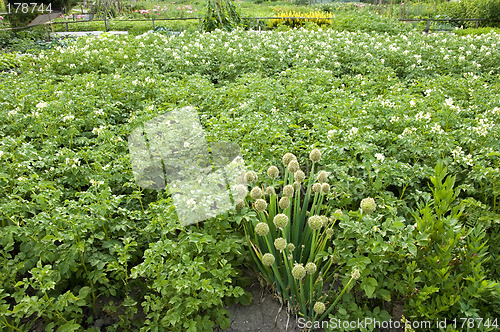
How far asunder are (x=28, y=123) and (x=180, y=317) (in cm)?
322

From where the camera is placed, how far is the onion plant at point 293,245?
2.16 meters

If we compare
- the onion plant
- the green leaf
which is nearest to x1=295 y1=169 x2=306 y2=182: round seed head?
the onion plant

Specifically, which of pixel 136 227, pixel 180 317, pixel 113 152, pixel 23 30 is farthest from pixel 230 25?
pixel 180 317

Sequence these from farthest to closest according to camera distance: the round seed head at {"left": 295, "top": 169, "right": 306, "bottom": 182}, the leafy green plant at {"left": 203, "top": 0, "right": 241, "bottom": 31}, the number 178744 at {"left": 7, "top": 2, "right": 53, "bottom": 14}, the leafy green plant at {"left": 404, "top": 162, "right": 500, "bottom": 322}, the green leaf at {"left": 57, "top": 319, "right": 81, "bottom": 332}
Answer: the number 178744 at {"left": 7, "top": 2, "right": 53, "bottom": 14} < the leafy green plant at {"left": 203, "top": 0, "right": 241, "bottom": 31} < the round seed head at {"left": 295, "top": 169, "right": 306, "bottom": 182} < the green leaf at {"left": 57, "top": 319, "right": 81, "bottom": 332} < the leafy green plant at {"left": 404, "top": 162, "right": 500, "bottom": 322}

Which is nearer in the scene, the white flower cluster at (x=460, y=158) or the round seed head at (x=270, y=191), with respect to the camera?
the round seed head at (x=270, y=191)

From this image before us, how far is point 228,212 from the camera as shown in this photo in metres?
2.51

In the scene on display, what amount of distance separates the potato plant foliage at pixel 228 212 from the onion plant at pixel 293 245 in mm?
107

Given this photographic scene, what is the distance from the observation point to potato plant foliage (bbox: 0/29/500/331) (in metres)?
2.12

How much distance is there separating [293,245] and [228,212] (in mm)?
533

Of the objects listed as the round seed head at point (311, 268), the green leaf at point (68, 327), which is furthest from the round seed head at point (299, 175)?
the green leaf at point (68, 327)

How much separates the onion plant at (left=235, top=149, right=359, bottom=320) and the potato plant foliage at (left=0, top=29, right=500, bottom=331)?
4.2 inches

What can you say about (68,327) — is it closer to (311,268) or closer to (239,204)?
(239,204)

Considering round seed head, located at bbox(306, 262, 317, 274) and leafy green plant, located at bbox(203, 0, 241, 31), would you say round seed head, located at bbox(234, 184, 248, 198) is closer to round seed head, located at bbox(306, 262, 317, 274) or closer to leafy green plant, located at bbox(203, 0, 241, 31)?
round seed head, located at bbox(306, 262, 317, 274)

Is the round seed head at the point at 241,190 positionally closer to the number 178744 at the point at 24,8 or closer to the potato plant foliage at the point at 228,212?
the potato plant foliage at the point at 228,212
